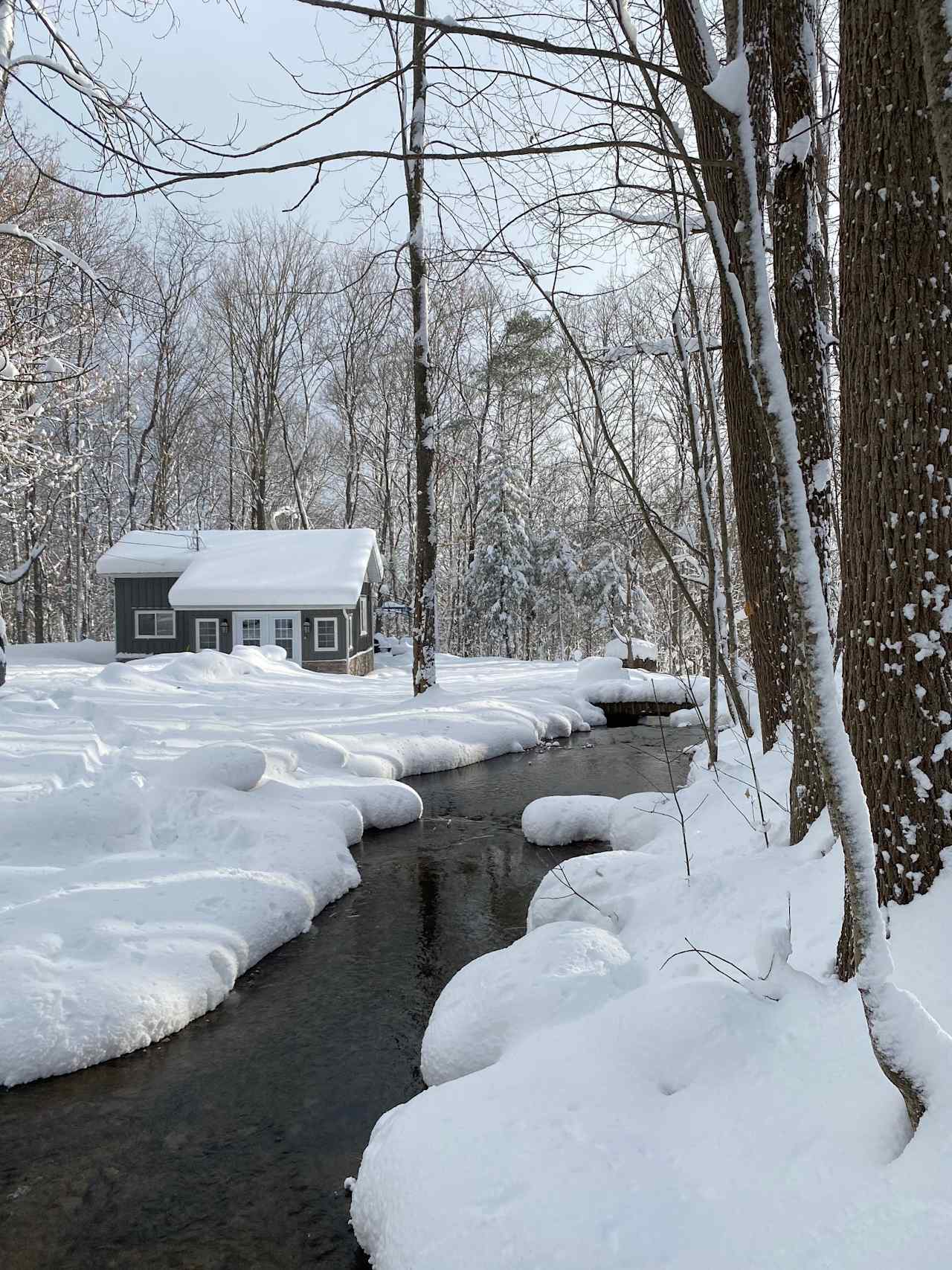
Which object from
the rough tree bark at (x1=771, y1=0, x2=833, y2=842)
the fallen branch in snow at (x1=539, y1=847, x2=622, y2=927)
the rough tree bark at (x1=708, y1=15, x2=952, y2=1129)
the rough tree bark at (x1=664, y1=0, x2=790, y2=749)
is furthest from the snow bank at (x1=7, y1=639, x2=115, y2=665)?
the rough tree bark at (x1=708, y1=15, x2=952, y2=1129)

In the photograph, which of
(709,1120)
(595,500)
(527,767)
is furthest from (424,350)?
(595,500)

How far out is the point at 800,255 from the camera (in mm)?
4145

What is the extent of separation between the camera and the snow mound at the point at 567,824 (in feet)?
23.7

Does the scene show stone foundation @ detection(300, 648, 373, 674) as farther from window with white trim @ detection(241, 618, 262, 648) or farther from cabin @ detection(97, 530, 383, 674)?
window with white trim @ detection(241, 618, 262, 648)

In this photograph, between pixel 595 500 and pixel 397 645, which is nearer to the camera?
pixel 595 500

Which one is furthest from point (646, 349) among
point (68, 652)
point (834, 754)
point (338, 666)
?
point (68, 652)

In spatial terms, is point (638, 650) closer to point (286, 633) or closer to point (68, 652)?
point (286, 633)

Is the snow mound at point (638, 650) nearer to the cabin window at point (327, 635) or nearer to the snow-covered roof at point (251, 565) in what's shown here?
the snow-covered roof at point (251, 565)

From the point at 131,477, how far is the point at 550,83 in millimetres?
27849

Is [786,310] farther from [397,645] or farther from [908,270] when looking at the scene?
[397,645]

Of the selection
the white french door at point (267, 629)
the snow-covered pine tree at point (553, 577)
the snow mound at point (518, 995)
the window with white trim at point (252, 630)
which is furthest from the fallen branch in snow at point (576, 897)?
the snow-covered pine tree at point (553, 577)

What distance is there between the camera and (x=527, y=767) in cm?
1070

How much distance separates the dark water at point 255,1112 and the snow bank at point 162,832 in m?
0.20

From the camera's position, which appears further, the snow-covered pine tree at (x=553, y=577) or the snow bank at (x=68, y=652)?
the snow-covered pine tree at (x=553, y=577)
